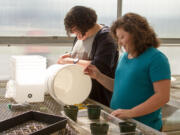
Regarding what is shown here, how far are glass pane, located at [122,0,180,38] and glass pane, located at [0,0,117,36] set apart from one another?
0.42 m

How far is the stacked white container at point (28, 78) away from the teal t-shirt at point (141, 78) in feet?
1.67

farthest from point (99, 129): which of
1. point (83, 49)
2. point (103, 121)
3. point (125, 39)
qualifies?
point (83, 49)

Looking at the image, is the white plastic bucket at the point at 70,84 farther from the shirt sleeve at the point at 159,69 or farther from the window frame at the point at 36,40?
the window frame at the point at 36,40

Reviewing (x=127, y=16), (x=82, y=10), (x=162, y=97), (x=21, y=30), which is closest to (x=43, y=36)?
(x=21, y=30)

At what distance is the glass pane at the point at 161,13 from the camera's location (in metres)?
3.51

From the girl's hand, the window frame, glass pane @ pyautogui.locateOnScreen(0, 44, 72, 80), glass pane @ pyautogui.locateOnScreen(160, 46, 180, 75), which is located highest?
the girl's hand

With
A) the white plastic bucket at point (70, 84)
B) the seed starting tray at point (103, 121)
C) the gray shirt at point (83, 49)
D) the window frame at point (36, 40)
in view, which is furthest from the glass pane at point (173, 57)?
the seed starting tray at point (103, 121)

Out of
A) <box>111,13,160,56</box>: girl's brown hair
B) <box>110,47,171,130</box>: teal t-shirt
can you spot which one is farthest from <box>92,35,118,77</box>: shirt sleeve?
<box>111,13,160,56</box>: girl's brown hair

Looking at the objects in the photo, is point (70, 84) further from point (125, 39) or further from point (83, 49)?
point (125, 39)

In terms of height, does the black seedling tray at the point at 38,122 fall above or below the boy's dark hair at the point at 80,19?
below

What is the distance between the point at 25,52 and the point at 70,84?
1.17 m

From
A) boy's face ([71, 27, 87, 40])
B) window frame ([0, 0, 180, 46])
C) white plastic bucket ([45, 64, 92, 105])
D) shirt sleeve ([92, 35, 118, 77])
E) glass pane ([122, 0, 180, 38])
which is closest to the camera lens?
white plastic bucket ([45, 64, 92, 105])

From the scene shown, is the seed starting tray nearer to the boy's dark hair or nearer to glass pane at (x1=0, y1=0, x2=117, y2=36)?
the boy's dark hair

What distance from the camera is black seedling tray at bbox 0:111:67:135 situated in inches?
52.6
